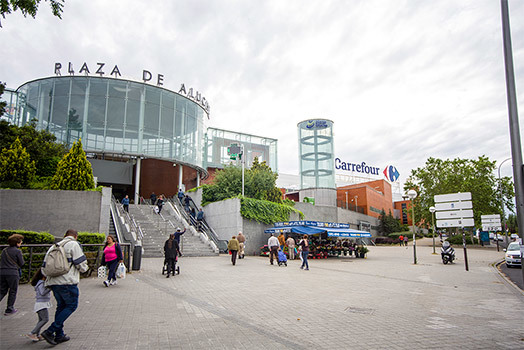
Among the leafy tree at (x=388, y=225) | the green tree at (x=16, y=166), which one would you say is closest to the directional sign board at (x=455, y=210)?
the green tree at (x=16, y=166)

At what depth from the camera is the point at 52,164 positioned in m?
21.8

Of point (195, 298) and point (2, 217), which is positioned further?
point (2, 217)

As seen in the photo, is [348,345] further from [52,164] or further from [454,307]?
[52,164]

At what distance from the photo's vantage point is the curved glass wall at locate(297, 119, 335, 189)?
165ft

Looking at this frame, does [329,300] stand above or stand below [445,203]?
below

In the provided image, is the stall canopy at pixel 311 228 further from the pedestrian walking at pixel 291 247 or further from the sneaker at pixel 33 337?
the sneaker at pixel 33 337

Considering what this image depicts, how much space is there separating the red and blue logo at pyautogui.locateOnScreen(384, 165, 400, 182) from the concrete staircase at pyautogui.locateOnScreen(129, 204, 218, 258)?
5858cm

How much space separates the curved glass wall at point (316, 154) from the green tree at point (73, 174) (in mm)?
35864

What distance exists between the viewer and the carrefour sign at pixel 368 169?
2643 inches

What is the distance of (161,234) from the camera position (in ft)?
68.7

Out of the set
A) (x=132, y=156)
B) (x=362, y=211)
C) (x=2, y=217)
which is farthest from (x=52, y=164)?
(x=362, y=211)

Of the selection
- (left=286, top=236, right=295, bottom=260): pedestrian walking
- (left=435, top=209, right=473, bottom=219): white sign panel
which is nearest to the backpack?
(left=286, top=236, right=295, bottom=260): pedestrian walking

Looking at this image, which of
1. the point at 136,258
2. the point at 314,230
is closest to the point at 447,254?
the point at 314,230

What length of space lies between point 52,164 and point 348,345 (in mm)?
22297
